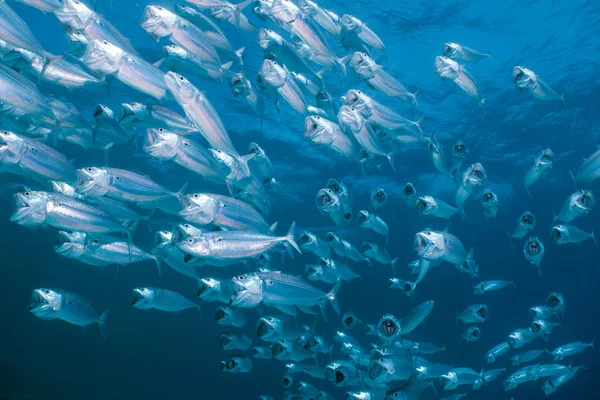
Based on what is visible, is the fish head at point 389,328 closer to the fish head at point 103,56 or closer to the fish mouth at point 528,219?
the fish mouth at point 528,219

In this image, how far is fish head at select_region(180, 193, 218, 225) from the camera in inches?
203

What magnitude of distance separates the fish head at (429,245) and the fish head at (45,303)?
5963 mm

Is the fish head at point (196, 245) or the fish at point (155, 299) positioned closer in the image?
the fish head at point (196, 245)

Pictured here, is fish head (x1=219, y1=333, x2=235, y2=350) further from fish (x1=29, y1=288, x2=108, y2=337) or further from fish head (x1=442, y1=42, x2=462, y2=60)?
fish head (x1=442, y1=42, x2=462, y2=60)

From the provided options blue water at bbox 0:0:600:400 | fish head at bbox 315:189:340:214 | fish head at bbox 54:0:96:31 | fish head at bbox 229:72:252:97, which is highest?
fish head at bbox 54:0:96:31

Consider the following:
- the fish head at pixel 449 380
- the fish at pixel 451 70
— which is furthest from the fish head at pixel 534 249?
the fish head at pixel 449 380

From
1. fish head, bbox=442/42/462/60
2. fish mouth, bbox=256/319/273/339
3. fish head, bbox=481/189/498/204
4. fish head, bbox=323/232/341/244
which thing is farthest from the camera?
fish head, bbox=323/232/341/244

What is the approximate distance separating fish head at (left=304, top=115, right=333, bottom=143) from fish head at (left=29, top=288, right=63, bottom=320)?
16.4 ft

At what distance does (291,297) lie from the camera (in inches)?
234

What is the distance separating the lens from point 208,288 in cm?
706

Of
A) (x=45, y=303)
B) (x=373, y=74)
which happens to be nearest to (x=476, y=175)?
(x=373, y=74)

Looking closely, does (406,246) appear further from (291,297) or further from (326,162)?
(291,297)

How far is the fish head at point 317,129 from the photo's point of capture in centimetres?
563

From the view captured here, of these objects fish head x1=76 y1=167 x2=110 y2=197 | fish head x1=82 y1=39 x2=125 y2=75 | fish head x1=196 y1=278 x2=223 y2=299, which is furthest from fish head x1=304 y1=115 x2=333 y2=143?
fish head x1=196 y1=278 x2=223 y2=299
